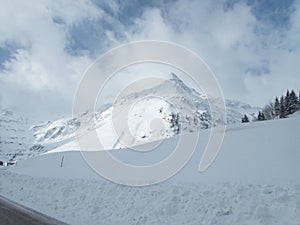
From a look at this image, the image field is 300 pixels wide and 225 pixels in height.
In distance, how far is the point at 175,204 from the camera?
9828mm

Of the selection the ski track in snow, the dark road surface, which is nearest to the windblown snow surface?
the ski track in snow

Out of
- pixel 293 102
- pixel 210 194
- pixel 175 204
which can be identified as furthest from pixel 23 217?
pixel 293 102

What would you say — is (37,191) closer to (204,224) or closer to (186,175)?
(186,175)

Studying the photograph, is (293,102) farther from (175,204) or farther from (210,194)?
(175,204)

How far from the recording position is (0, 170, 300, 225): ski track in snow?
26.2ft

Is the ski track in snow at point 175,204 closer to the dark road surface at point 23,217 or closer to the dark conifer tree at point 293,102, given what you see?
the dark road surface at point 23,217

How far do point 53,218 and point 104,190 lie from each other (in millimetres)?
3445

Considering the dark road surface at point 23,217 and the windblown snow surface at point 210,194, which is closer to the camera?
the windblown snow surface at point 210,194

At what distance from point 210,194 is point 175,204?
1292 millimetres

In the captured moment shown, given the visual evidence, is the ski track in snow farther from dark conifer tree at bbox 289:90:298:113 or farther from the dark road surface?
dark conifer tree at bbox 289:90:298:113

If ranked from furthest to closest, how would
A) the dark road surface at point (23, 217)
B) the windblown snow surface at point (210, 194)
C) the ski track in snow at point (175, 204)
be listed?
the dark road surface at point (23, 217) < the windblown snow surface at point (210, 194) < the ski track in snow at point (175, 204)

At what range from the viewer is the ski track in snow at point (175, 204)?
7988 millimetres

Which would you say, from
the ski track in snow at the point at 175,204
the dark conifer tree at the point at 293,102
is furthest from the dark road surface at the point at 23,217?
the dark conifer tree at the point at 293,102

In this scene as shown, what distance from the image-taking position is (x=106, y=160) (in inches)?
947
